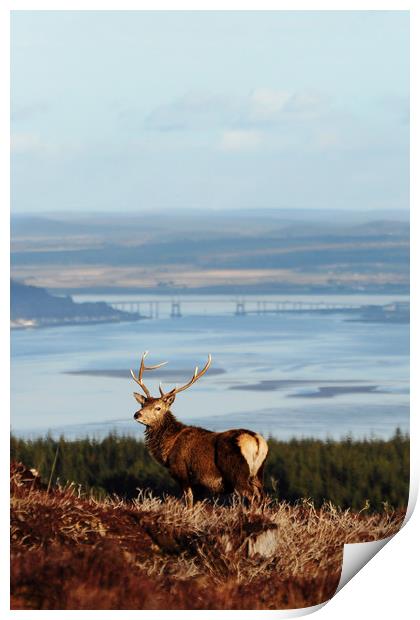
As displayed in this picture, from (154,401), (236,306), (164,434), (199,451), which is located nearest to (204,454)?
(199,451)

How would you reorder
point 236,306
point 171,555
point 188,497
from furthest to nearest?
point 236,306, point 188,497, point 171,555

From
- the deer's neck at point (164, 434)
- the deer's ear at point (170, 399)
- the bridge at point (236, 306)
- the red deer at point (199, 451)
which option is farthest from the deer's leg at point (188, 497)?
the bridge at point (236, 306)

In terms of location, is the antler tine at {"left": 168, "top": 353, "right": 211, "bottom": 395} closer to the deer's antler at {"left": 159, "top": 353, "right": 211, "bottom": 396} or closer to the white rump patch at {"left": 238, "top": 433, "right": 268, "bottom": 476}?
the deer's antler at {"left": 159, "top": 353, "right": 211, "bottom": 396}

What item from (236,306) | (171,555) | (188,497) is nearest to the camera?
(171,555)

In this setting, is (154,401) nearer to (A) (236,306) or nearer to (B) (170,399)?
(B) (170,399)

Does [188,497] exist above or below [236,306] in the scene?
below

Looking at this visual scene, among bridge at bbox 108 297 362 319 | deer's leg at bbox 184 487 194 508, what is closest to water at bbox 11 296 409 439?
bridge at bbox 108 297 362 319

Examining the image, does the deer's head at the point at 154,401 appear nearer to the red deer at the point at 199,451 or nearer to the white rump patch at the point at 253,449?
the red deer at the point at 199,451
